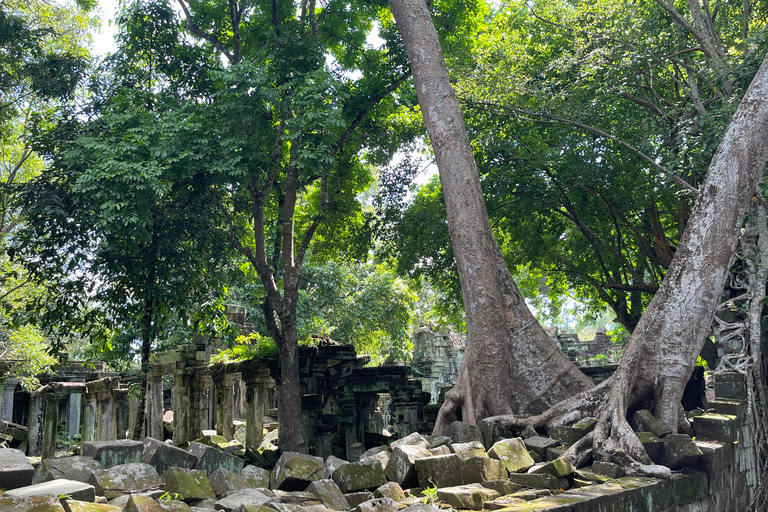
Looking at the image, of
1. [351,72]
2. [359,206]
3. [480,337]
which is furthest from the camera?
[359,206]

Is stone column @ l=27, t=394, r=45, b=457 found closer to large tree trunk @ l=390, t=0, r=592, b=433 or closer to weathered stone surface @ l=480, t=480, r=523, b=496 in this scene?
large tree trunk @ l=390, t=0, r=592, b=433

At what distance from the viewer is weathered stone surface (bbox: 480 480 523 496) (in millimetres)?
4125

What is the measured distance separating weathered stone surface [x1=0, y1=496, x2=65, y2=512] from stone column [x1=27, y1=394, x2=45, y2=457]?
14.6 m

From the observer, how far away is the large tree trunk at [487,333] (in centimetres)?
662

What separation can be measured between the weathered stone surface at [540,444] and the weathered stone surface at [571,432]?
9 cm

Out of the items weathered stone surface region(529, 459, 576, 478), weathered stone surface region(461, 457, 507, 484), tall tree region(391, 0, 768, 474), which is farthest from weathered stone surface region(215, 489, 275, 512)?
tall tree region(391, 0, 768, 474)

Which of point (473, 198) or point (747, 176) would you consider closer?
point (747, 176)

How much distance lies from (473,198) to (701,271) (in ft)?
8.51

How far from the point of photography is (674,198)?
1162cm

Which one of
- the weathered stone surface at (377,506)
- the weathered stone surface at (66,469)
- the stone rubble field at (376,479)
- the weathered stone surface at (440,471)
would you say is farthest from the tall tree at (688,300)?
the weathered stone surface at (66,469)

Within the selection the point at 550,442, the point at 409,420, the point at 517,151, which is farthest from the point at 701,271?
the point at 409,420

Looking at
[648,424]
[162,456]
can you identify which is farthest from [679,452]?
[162,456]

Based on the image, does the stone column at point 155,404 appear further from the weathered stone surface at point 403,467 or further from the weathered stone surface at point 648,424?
the weathered stone surface at point 648,424

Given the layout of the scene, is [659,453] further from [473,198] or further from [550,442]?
[473,198]
